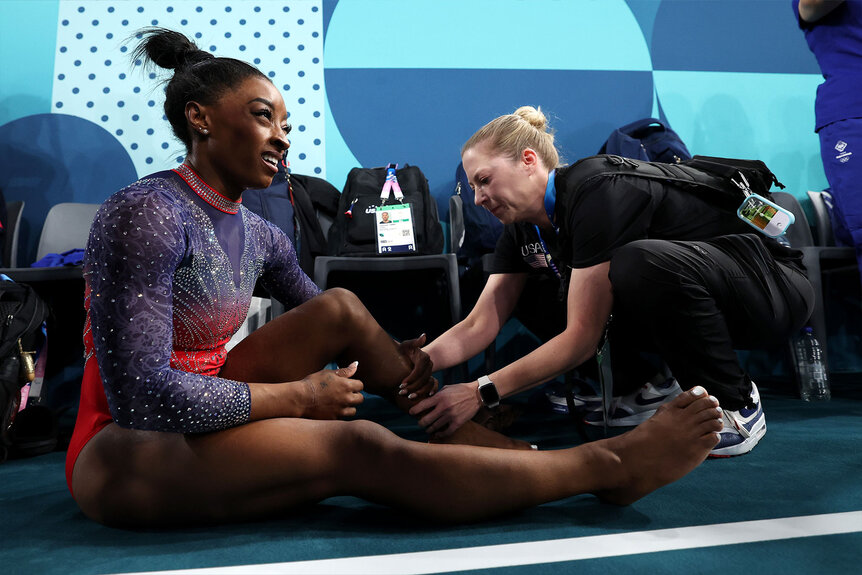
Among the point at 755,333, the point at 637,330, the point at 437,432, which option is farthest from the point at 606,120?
the point at 437,432

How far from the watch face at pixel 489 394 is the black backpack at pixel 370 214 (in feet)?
4.28

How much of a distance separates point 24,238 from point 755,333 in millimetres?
2981

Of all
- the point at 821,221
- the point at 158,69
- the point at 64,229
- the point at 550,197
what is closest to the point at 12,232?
the point at 64,229

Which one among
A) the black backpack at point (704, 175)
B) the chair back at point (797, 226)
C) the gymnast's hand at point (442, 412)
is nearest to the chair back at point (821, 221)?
the chair back at point (797, 226)

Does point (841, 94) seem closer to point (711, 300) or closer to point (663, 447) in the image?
point (711, 300)

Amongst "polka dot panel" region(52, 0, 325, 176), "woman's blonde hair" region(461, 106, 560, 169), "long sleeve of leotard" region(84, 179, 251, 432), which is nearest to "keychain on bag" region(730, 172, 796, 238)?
"woman's blonde hair" region(461, 106, 560, 169)

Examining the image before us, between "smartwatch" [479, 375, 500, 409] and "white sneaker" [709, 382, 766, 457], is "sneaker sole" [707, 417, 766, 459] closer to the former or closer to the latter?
"white sneaker" [709, 382, 766, 457]

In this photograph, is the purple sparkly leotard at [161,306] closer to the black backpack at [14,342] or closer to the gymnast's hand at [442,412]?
the gymnast's hand at [442,412]

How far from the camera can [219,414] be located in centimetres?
100

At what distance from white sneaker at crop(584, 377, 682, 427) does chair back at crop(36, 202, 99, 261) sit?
7.35ft

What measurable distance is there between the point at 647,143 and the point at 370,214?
1.34 m

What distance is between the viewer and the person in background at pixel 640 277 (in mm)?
1506

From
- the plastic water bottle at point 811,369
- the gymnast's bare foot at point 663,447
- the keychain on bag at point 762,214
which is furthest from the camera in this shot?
the plastic water bottle at point 811,369

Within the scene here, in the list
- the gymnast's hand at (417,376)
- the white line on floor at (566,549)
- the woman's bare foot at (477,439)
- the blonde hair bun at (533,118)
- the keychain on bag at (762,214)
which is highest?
the blonde hair bun at (533,118)
